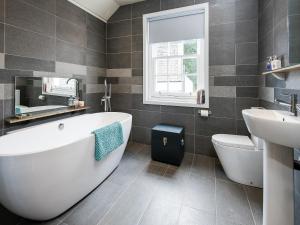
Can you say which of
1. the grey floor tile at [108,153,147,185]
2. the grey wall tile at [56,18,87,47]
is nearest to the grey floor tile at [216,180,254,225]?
the grey floor tile at [108,153,147,185]

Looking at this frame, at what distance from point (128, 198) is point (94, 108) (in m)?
1.90

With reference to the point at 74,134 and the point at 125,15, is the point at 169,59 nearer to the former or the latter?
the point at 125,15

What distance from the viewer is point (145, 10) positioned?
9.73ft

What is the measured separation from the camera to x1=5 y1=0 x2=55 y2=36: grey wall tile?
1866 millimetres

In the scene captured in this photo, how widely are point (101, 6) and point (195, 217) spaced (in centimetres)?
335

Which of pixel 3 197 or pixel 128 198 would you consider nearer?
pixel 3 197

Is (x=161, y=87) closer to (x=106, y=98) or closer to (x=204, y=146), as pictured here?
(x=106, y=98)

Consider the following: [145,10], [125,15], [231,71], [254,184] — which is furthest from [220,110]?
[125,15]

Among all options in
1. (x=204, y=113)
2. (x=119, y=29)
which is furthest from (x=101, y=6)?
(x=204, y=113)

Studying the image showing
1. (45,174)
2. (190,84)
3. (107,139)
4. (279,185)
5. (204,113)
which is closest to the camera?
(279,185)

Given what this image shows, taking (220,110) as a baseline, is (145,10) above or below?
above

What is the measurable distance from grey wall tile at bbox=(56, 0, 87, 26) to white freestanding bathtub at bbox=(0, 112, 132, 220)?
1649 millimetres

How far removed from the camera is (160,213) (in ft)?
5.08

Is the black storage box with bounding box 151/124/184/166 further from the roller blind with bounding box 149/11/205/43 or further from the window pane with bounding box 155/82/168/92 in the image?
the roller blind with bounding box 149/11/205/43
